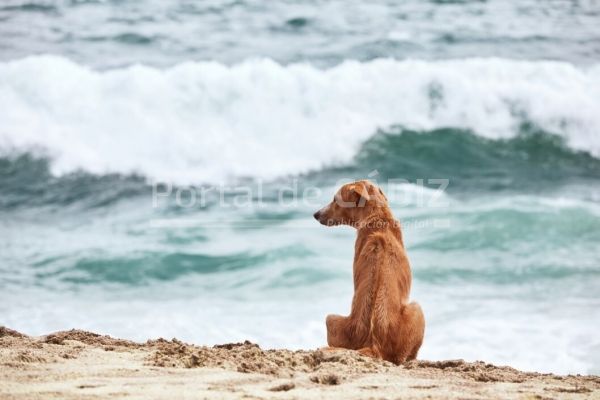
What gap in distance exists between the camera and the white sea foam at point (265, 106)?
54.8ft

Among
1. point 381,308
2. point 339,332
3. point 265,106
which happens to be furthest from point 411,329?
point 265,106

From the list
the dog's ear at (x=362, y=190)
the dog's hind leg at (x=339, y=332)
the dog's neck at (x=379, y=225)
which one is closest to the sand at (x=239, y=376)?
the dog's hind leg at (x=339, y=332)

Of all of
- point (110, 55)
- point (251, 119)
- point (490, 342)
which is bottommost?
point (490, 342)

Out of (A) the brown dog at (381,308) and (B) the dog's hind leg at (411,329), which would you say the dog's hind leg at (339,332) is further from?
(B) the dog's hind leg at (411,329)

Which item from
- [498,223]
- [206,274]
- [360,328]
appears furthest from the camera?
[498,223]

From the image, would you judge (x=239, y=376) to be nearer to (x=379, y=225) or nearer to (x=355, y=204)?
(x=379, y=225)

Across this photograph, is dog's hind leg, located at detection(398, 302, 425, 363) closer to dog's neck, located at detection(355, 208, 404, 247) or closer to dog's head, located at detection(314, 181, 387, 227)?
dog's neck, located at detection(355, 208, 404, 247)

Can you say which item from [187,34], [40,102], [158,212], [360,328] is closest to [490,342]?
[360,328]

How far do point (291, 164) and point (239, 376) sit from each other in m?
11.1

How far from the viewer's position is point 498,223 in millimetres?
13273

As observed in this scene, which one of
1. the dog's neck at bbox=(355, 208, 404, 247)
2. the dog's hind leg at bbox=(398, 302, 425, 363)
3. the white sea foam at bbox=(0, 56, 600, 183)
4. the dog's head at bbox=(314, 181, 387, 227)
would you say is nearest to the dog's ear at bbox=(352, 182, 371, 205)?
the dog's head at bbox=(314, 181, 387, 227)

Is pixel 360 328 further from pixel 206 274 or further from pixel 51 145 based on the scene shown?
pixel 51 145

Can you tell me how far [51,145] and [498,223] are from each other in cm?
831

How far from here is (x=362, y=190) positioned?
7.05 meters
